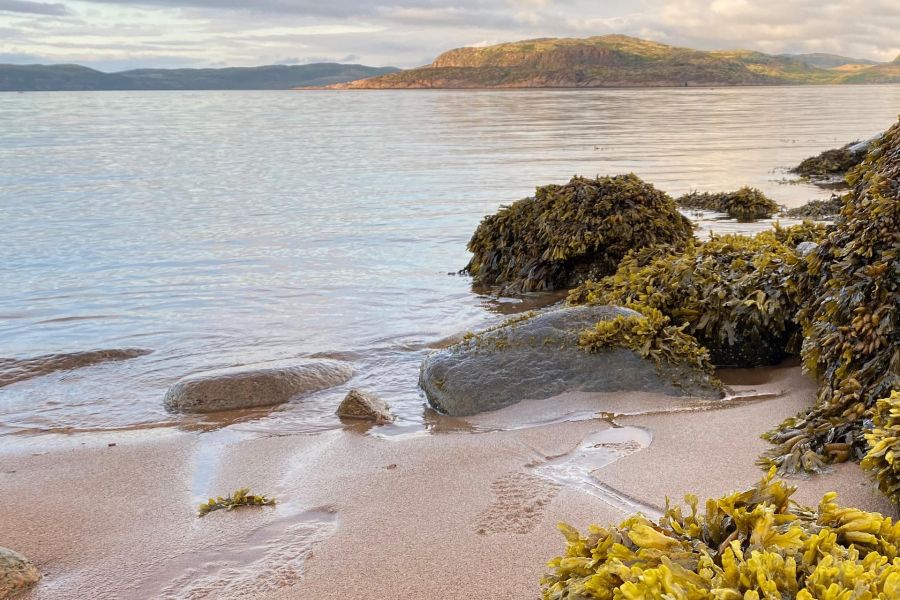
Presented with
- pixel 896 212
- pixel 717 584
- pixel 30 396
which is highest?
pixel 896 212

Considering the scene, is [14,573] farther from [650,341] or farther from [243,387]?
[650,341]

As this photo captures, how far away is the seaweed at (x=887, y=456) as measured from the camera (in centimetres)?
308

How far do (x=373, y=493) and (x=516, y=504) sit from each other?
2.46 feet

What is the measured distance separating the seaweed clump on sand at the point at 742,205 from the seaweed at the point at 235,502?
11.1m

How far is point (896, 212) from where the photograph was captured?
14.5ft

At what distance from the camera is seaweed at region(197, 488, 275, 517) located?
4035 mm

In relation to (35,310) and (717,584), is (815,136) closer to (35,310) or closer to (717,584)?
(35,310)

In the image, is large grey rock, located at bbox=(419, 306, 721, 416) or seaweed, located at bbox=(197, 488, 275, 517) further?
large grey rock, located at bbox=(419, 306, 721, 416)

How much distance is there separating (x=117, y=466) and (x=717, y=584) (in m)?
3.87

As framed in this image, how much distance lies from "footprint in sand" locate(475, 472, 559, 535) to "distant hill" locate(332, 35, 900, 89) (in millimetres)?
132132

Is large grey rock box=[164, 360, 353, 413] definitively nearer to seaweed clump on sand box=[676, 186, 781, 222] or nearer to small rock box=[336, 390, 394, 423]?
small rock box=[336, 390, 394, 423]

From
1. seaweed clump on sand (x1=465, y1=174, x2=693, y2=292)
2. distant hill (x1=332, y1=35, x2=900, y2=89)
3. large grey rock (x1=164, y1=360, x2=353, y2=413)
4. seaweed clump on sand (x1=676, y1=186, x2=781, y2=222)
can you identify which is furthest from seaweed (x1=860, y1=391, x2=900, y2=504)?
distant hill (x1=332, y1=35, x2=900, y2=89)

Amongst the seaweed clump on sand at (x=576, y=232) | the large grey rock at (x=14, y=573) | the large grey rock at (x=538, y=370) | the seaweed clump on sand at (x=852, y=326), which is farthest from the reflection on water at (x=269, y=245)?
the seaweed clump on sand at (x=852, y=326)

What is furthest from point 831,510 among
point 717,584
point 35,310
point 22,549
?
point 35,310
